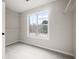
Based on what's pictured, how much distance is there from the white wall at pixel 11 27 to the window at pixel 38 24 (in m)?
1.16

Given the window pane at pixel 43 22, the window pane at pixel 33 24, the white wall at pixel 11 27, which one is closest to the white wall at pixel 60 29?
the window pane at pixel 43 22

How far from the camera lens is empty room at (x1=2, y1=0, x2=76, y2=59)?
2580 mm

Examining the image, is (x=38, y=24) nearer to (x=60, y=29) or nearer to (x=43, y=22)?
(x=43, y=22)

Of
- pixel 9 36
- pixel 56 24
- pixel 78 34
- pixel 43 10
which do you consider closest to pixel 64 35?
pixel 56 24

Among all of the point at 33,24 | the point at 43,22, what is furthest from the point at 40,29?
the point at 33,24

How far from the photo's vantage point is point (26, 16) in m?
4.75

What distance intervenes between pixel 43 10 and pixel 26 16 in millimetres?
1701

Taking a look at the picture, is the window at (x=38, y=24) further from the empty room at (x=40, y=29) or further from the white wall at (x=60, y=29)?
the white wall at (x=60, y=29)

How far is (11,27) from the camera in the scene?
456 cm

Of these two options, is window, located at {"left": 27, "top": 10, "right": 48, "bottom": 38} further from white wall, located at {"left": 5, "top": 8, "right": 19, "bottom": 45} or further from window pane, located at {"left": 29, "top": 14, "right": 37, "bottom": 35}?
white wall, located at {"left": 5, "top": 8, "right": 19, "bottom": 45}

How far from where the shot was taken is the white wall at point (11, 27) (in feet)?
13.9

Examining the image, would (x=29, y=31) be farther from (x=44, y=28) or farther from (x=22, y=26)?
(x=44, y=28)

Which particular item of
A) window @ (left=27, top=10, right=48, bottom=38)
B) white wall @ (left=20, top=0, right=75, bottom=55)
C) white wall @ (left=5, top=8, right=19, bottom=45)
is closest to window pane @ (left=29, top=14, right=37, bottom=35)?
window @ (left=27, top=10, right=48, bottom=38)

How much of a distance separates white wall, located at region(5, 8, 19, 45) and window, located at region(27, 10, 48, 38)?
1.16m
